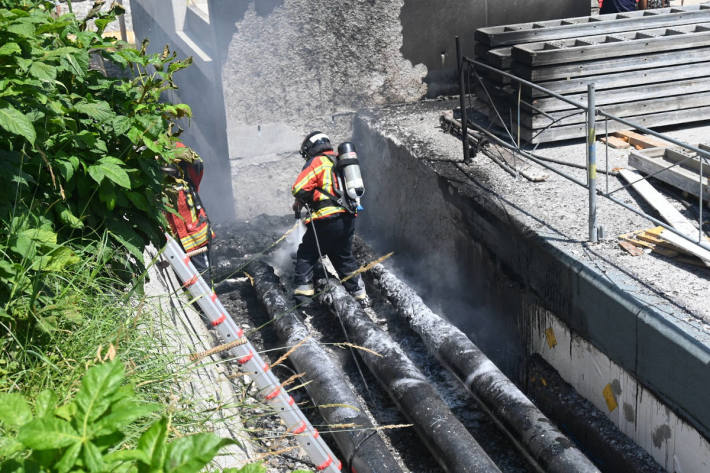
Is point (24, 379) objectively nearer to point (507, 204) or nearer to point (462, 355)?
point (462, 355)

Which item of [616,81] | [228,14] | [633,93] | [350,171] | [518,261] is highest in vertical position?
[228,14]

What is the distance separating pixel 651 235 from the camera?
5371mm

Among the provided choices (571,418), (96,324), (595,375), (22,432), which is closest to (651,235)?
(595,375)

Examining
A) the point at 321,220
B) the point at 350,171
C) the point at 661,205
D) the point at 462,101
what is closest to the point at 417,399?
the point at 661,205

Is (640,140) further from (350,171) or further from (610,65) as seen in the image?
(350,171)

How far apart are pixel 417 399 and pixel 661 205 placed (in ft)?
8.03

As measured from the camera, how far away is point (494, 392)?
5359mm

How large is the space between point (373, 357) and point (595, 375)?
5.62ft

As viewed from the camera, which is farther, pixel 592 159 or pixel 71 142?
pixel 592 159

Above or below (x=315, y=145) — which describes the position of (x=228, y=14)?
above

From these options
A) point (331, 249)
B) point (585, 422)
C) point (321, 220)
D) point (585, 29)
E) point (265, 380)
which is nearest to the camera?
point (265, 380)

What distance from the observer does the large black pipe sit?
461cm

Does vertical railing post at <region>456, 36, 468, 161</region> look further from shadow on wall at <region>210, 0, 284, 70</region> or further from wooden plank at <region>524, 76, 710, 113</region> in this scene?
shadow on wall at <region>210, 0, 284, 70</region>

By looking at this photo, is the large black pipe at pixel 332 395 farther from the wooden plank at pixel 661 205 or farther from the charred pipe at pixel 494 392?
the wooden plank at pixel 661 205
